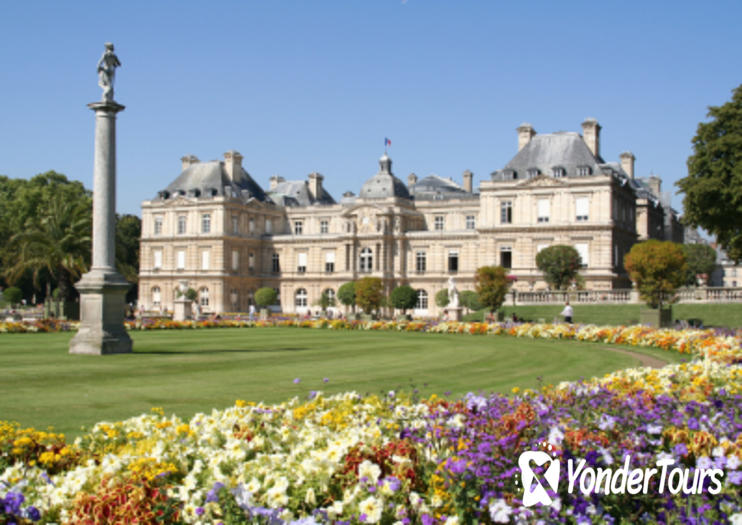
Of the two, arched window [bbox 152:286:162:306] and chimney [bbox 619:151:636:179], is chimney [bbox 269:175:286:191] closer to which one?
arched window [bbox 152:286:162:306]

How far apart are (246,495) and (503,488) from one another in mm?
1969

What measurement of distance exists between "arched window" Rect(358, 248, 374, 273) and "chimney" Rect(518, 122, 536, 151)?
56.4 feet

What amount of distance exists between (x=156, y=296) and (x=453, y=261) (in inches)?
1206

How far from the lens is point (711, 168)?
41.8m

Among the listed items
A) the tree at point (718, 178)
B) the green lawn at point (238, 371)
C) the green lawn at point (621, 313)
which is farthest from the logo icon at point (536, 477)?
the tree at point (718, 178)

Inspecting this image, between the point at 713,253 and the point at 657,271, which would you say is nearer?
the point at 657,271

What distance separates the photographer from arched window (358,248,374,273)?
74938mm

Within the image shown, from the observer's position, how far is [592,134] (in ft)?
221

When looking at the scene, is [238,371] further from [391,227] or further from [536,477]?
[391,227]

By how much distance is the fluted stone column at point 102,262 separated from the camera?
21016 millimetres

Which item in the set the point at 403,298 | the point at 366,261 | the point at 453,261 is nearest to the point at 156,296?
the point at 366,261

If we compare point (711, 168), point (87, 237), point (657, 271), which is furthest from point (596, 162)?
point (87, 237)

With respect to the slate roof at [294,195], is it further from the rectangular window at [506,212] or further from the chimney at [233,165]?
the rectangular window at [506,212]

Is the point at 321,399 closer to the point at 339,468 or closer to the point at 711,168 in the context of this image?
the point at 339,468
